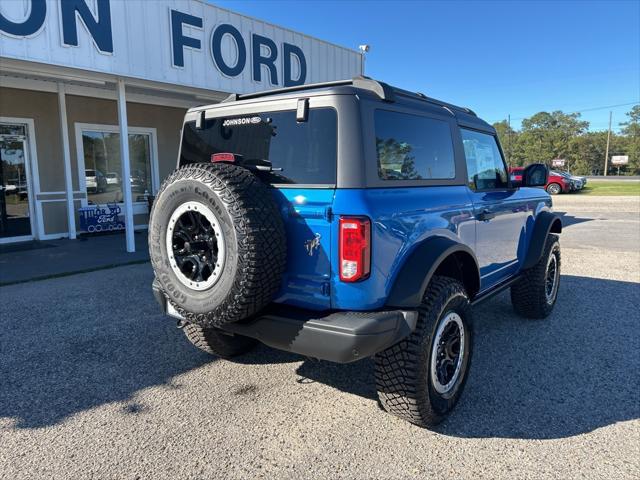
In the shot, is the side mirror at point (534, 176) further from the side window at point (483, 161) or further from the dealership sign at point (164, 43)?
the dealership sign at point (164, 43)

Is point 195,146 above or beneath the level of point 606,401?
above

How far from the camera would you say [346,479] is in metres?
2.42

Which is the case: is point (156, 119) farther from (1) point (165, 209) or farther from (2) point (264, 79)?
(1) point (165, 209)

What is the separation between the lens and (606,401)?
10.6ft

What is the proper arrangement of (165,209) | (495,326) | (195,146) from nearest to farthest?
(165,209), (195,146), (495,326)

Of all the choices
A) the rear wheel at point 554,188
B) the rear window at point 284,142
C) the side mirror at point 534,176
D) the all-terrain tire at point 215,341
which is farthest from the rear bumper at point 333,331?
the rear wheel at point 554,188

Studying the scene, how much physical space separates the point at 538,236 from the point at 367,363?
231cm

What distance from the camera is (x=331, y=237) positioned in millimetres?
2541

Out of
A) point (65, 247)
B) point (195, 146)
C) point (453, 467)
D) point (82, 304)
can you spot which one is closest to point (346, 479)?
point (453, 467)

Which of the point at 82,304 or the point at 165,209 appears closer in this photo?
the point at 165,209

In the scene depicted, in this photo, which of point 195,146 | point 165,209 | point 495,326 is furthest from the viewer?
point 495,326

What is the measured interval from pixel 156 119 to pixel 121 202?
7.31ft

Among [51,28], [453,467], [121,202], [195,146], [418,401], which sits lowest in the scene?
[453,467]

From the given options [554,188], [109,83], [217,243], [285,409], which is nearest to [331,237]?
[217,243]
